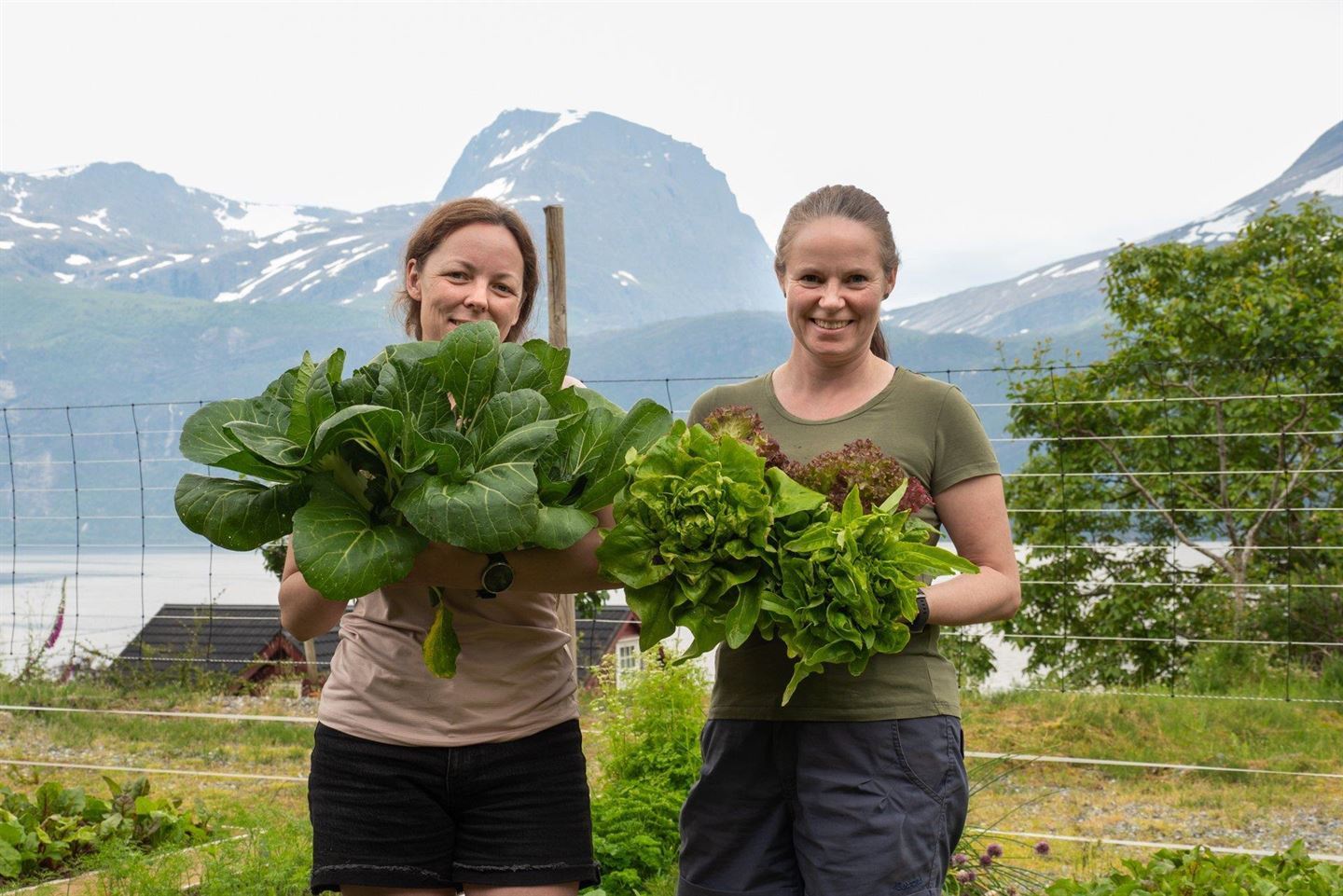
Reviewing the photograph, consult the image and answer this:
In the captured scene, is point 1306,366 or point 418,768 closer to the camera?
point 418,768

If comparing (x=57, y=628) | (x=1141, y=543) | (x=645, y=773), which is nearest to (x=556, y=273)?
(x=645, y=773)

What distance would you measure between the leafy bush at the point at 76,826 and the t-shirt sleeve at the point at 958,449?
11.2ft

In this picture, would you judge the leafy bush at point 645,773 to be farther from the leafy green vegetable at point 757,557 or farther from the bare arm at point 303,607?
the leafy green vegetable at point 757,557

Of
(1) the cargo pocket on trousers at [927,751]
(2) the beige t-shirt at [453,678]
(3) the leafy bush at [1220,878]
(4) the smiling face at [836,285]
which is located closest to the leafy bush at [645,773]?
(3) the leafy bush at [1220,878]

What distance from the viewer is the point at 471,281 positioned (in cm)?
205

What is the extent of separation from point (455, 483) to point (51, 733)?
665 centimetres

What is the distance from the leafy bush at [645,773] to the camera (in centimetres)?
352

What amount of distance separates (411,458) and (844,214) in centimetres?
82

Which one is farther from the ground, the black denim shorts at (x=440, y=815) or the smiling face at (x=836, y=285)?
the smiling face at (x=836, y=285)

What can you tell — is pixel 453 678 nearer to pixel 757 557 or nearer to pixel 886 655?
pixel 757 557

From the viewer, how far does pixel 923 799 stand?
181cm

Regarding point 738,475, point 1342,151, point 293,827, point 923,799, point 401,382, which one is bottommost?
point 293,827

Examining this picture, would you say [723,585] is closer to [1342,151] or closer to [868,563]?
[868,563]

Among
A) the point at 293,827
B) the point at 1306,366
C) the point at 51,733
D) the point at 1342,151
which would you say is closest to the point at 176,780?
the point at 51,733
